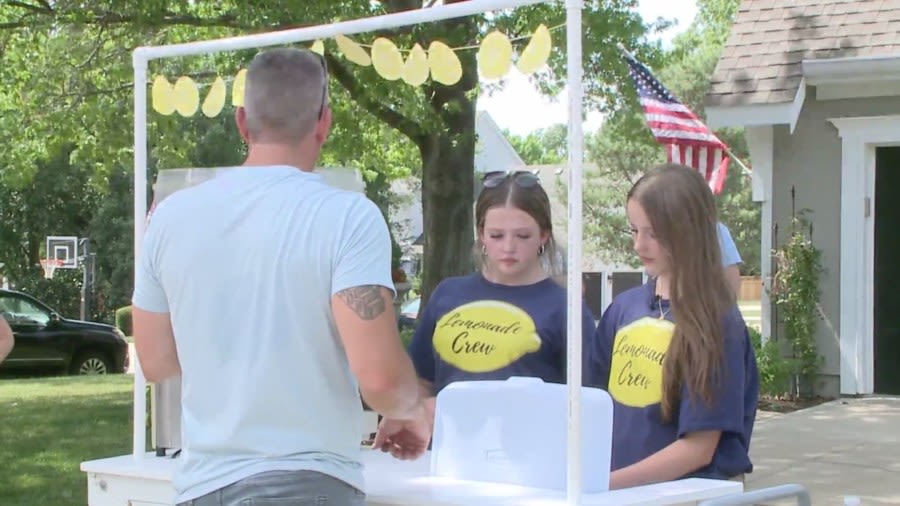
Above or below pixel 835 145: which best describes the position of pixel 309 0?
above

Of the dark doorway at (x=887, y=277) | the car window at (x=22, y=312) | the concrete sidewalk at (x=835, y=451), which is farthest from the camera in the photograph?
the car window at (x=22, y=312)

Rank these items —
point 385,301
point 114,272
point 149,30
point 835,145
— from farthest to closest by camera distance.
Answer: point 114,272, point 149,30, point 835,145, point 385,301

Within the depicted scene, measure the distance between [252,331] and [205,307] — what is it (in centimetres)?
12

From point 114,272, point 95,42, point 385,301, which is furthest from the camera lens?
point 114,272

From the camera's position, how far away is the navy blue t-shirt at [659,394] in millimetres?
2736

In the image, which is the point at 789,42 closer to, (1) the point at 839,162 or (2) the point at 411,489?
(1) the point at 839,162

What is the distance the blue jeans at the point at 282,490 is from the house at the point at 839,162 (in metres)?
8.30

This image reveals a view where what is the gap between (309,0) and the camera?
405 inches

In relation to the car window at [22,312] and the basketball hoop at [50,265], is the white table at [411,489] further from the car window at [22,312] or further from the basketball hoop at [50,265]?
the basketball hoop at [50,265]

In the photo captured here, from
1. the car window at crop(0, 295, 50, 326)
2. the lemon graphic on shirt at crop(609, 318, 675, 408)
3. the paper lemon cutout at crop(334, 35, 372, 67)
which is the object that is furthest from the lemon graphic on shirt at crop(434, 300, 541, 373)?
the car window at crop(0, 295, 50, 326)

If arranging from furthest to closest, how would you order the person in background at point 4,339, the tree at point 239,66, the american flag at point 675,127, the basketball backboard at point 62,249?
1. the basketball backboard at point 62,249
2. the tree at point 239,66
3. the american flag at point 675,127
4. the person in background at point 4,339

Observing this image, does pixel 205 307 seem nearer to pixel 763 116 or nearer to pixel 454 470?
pixel 454 470

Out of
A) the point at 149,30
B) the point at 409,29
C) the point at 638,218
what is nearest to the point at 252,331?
the point at 638,218

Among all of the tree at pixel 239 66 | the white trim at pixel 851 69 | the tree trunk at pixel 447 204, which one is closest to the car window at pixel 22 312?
the tree at pixel 239 66
